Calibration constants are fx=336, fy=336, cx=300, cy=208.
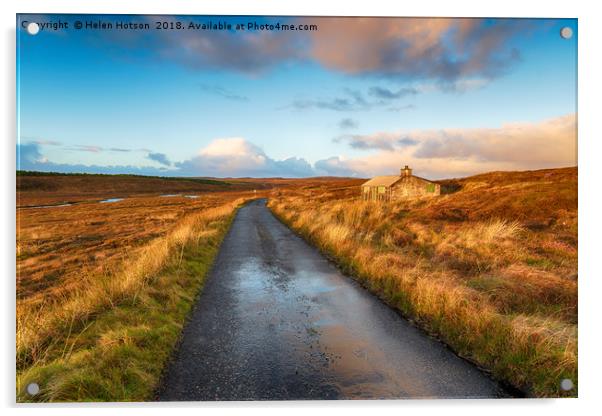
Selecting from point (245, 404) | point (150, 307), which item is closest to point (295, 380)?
point (245, 404)

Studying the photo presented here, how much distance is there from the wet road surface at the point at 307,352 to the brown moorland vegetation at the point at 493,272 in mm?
527

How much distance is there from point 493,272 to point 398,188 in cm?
2592

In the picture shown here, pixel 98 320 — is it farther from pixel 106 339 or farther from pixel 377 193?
pixel 377 193

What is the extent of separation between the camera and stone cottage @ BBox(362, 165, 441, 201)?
33.4 meters

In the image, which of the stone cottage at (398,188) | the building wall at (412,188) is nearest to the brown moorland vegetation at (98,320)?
the stone cottage at (398,188)

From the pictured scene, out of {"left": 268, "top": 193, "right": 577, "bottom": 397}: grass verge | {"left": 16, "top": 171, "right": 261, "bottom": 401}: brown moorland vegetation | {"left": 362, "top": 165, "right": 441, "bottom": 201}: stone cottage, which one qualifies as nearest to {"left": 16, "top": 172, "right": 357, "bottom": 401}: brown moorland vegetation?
{"left": 16, "top": 171, "right": 261, "bottom": 401}: brown moorland vegetation

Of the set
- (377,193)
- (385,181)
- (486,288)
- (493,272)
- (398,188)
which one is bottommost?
(486,288)

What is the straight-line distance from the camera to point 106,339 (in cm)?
509

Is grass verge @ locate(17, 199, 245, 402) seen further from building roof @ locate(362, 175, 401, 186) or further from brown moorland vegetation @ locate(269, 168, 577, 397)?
building roof @ locate(362, 175, 401, 186)

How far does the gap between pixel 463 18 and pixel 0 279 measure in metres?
8.27

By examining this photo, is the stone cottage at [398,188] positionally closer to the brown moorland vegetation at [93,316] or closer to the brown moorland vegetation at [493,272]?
the brown moorland vegetation at [493,272]

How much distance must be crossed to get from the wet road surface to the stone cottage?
26.0m

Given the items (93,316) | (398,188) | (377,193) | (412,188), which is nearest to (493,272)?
(93,316)

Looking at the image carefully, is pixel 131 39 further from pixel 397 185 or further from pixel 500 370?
pixel 397 185
